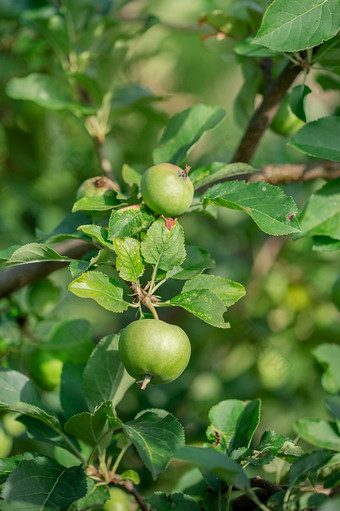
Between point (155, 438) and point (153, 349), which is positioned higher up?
point (153, 349)

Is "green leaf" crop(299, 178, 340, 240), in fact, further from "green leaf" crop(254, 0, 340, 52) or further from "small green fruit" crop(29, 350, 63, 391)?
"small green fruit" crop(29, 350, 63, 391)

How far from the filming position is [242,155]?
1052mm

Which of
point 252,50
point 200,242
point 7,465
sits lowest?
point 200,242

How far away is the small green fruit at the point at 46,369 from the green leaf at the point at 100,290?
45 cm

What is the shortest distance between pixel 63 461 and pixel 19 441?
1.33 ft

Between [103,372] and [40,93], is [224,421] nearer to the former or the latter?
[103,372]

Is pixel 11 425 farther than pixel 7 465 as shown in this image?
Yes

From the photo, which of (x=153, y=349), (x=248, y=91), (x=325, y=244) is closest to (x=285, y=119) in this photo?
(x=248, y=91)

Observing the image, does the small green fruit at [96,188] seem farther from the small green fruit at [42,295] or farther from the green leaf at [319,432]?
the green leaf at [319,432]

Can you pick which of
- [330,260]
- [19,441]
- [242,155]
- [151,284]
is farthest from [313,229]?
[330,260]

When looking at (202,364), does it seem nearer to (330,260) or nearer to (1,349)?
(330,260)

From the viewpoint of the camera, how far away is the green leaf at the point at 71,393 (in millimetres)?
938

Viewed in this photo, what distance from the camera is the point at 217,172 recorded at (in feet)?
2.76

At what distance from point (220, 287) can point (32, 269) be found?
43cm
